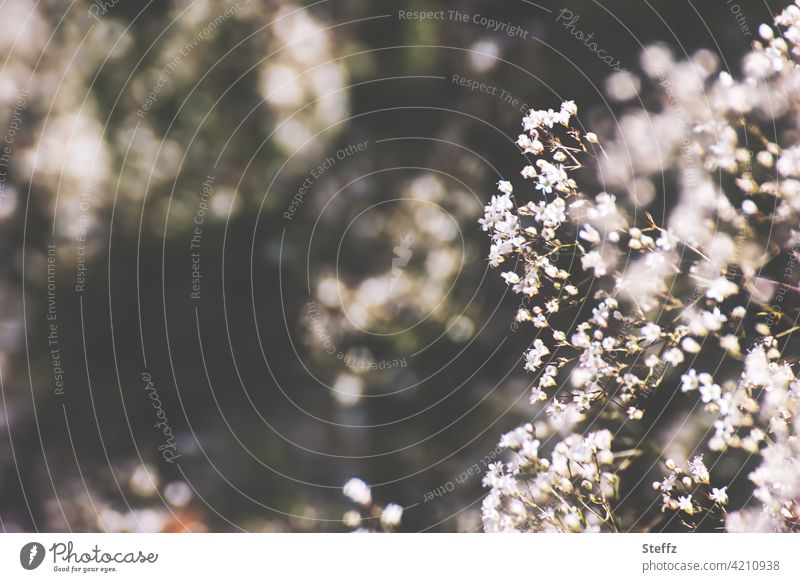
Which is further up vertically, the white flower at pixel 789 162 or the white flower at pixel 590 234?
the white flower at pixel 789 162

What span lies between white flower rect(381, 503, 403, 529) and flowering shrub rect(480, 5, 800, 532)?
122 millimetres

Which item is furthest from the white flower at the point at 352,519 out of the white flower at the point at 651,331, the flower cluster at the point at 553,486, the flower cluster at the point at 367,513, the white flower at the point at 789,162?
the white flower at the point at 789,162

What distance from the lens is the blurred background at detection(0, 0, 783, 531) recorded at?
2.15ft

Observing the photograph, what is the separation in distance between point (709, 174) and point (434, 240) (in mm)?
392

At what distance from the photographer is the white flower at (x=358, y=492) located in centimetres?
68

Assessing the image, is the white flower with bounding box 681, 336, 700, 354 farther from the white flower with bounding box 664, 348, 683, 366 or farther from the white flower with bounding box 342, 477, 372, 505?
the white flower with bounding box 342, 477, 372, 505

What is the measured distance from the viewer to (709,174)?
0.69 m

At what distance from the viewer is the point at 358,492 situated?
682 mm

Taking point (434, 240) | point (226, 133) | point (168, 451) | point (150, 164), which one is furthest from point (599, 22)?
point (168, 451)

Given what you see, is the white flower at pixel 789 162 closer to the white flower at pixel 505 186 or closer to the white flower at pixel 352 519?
the white flower at pixel 505 186

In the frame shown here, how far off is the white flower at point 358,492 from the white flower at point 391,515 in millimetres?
27
